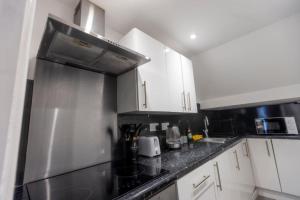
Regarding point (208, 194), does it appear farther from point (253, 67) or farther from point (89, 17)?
point (253, 67)

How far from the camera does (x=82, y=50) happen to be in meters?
0.95

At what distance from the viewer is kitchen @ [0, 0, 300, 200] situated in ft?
2.26

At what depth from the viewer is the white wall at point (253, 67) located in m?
1.75

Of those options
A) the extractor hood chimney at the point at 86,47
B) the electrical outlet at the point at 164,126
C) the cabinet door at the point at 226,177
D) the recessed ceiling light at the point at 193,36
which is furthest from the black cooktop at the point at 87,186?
the recessed ceiling light at the point at 193,36

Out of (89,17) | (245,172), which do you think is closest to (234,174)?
(245,172)

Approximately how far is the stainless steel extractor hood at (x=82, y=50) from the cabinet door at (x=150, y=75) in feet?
0.54

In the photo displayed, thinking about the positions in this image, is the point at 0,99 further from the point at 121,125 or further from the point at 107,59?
the point at 121,125

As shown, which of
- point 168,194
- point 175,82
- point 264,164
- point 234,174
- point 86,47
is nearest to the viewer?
point 168,194

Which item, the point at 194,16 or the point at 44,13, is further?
the point at 194,16

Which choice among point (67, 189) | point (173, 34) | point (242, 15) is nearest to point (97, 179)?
point (67, 189)

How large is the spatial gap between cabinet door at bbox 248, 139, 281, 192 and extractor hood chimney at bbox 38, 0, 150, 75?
2.14m

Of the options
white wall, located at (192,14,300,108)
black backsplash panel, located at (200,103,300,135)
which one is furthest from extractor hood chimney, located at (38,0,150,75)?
black backsplash panel, located at (200,103,300,135)

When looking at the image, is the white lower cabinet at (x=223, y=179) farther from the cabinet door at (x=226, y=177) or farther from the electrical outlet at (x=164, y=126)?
the electrical outlet at (x=164, y=126)

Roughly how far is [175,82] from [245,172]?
152cm
